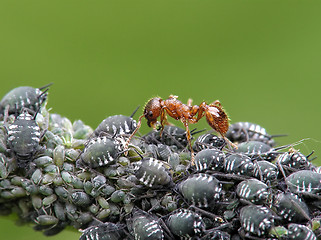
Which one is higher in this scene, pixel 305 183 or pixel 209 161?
pixel 305 183

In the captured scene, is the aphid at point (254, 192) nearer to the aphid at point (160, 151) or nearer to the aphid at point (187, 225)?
the aphid at point (187, 225)

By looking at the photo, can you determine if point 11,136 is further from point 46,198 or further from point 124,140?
point 124,140

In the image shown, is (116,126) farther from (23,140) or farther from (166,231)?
(166,231)

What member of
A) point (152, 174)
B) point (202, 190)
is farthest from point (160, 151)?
point (202, 190)

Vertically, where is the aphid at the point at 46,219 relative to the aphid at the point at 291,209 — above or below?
below

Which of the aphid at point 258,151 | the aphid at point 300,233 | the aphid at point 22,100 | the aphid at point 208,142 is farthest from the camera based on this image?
the aphid at point 22,100

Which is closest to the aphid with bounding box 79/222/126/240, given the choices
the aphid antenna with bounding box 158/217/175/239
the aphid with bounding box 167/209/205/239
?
the aphid antenna with bounding box 158/217/175/239

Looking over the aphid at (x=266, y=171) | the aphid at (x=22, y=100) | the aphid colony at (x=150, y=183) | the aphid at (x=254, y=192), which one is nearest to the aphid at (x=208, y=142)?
the aphid colony at (x=150, y=183)
